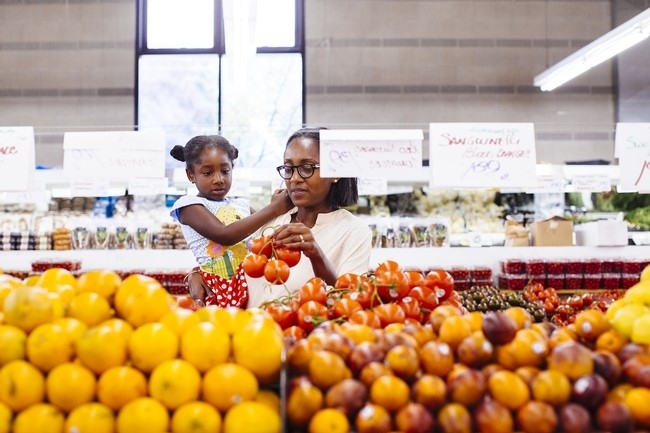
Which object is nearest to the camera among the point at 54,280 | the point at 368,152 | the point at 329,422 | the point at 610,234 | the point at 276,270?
the point at 329,422

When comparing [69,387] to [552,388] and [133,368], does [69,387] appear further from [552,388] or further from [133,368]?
[552,388]

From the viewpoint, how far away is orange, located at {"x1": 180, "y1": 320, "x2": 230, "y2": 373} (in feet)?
4.95

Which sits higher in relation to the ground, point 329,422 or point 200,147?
point 200,147

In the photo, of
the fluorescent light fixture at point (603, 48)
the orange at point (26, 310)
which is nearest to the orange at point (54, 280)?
the orange at point (26, 310)

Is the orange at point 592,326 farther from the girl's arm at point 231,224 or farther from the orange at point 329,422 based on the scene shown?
the girl's arm at point 231,224

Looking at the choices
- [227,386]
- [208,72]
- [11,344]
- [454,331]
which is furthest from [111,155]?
[208,72]

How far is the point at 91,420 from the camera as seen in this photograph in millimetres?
1429

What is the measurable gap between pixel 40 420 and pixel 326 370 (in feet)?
2.03

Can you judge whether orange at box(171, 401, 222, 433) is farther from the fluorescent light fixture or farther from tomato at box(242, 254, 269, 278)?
the fluorescent light fixture

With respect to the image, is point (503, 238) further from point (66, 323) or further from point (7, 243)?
point (66, 323)

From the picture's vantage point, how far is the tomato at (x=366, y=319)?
1.88 meters

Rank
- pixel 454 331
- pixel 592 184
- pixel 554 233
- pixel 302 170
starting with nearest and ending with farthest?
pixel 454 331 < pixel 302 170 < pixel 592 184 < pixel 554 233

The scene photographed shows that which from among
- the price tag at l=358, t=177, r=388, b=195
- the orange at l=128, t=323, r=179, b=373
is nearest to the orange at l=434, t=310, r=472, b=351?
the orange at l=128, t=323, r=179, b=373

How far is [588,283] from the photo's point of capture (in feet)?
19.8
